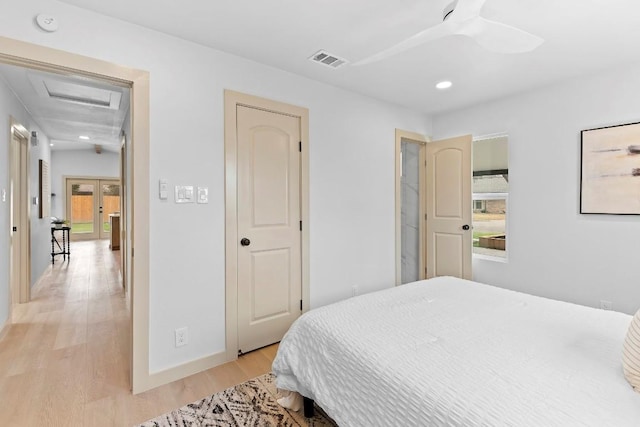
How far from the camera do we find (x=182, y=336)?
86.0 inches

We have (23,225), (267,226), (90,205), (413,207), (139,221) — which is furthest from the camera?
(90,205)

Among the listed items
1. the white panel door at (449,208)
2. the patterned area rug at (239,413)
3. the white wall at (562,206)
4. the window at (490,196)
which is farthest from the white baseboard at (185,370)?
the window at (490,196)

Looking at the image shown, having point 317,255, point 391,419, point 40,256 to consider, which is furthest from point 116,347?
point 40,256

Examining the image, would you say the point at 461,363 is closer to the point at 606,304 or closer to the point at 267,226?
the point at 267,226

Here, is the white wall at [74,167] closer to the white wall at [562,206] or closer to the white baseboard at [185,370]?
the white baseboard at [185,370]

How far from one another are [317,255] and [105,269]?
4.54 meters

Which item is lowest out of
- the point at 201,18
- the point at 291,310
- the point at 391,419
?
the point at 291,310

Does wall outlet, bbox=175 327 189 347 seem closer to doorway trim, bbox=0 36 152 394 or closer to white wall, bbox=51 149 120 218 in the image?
doorway trim, bbox=0 36 152 394

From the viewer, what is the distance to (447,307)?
1.75 meters

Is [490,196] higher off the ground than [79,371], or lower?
higher

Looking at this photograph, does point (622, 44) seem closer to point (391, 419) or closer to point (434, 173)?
point (434, 173)

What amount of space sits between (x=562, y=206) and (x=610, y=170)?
458mm

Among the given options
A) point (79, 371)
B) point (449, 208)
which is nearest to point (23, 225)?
point (79, 371)

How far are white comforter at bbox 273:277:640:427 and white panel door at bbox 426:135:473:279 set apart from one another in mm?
1711
